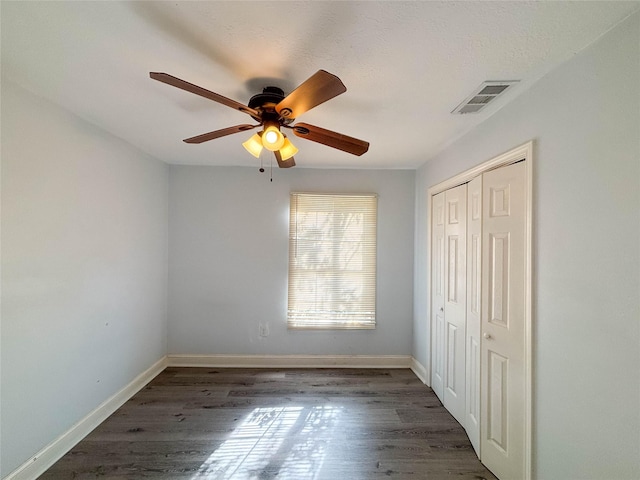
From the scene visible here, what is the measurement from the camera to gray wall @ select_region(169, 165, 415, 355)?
127 inches

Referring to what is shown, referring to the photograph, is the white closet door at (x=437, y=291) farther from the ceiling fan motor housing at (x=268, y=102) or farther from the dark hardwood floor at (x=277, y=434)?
the ceiling fan motor housing at (x=268, y=102)

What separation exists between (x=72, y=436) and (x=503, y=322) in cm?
320

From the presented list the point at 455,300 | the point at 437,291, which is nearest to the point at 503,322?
the point at 455,300

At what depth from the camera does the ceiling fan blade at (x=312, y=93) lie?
3.60 ft

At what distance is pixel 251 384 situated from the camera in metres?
2.85

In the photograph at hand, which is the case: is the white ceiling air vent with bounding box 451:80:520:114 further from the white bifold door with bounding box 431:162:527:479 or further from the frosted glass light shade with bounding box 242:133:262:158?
the frosted glass light shade with bounding box 242:133:262:158

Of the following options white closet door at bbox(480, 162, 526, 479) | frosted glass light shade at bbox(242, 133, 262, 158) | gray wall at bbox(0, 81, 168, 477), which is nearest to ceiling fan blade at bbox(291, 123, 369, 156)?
frosted glass light shade at bbox(242, 133, 262, 158)

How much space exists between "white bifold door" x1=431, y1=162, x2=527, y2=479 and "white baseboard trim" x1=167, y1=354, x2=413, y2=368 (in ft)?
2.61

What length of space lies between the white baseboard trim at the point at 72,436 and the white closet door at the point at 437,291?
305 centimetres

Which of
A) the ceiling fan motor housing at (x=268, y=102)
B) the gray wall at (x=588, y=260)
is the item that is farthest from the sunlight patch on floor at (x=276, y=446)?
the ceiling fan motor housing at (x=268, y=102)

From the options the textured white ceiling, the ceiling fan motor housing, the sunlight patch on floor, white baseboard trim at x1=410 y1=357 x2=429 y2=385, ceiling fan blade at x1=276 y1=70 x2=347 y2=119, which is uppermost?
the textured white ceiling

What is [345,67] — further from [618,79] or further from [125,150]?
[125,150]

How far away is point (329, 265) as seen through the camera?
327 cm

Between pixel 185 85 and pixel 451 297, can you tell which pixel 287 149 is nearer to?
pixel 185 85
